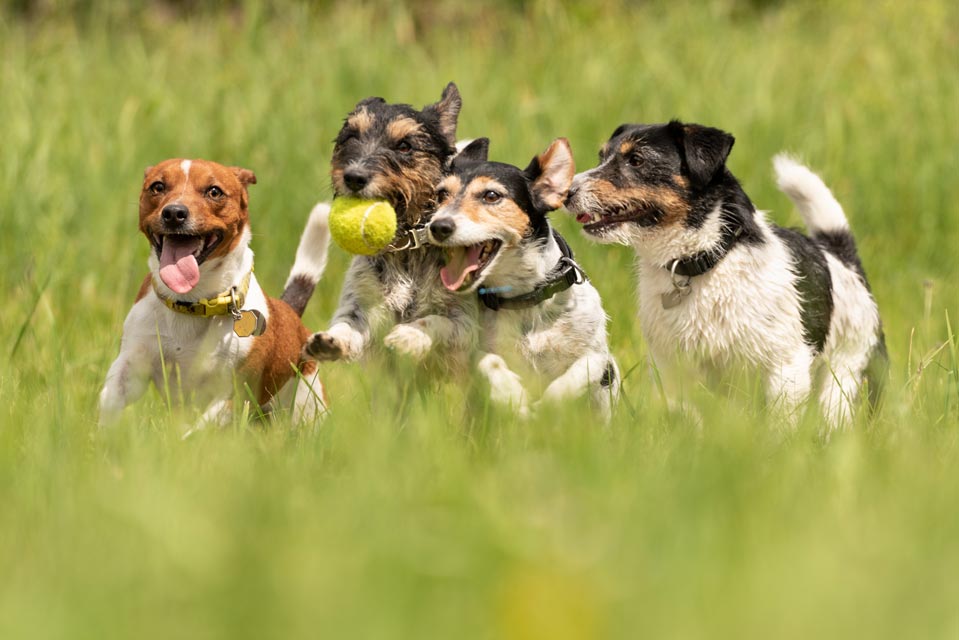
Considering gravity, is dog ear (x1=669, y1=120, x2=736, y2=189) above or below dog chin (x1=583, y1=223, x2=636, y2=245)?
above

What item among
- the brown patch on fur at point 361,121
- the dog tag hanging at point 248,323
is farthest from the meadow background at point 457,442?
the brown patch on fur at point 361,121

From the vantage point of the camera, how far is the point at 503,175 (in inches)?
188

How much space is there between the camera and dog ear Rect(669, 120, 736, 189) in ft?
16.7

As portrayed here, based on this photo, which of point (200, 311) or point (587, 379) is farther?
point (200, 311)

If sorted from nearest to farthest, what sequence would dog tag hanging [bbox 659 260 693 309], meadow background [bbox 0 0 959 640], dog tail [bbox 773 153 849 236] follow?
meadow background [bbox 0 0 959 640] → dog tag hanging [bbox 659 260 693 309] → dog tail [bbox 773 153 849 236]

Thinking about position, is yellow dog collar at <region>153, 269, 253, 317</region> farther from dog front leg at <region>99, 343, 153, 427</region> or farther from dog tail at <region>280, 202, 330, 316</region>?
dog tail at <region>280, 202, 330, 316</region>

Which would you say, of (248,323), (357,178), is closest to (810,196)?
(357,178)

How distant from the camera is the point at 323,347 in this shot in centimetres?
455

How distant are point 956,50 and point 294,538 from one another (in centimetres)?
896

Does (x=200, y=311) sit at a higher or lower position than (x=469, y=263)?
lower

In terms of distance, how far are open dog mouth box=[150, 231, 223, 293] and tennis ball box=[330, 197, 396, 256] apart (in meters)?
0.57

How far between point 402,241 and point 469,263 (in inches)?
13.4

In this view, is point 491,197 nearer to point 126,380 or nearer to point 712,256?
point 712,256

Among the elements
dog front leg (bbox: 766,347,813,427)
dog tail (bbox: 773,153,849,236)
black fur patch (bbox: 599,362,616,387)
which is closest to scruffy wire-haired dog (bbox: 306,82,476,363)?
black fur patch (bbox: 599,362,616,387)
